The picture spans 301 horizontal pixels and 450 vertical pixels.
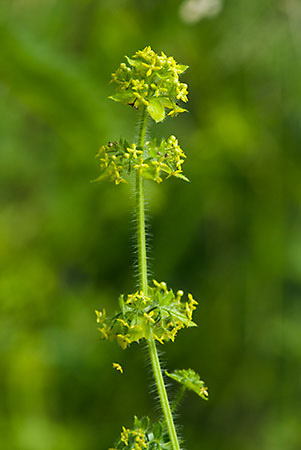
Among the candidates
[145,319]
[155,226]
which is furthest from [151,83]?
[155,226]

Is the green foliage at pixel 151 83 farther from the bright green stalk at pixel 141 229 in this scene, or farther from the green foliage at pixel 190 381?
the green foliage at pixel 190 381

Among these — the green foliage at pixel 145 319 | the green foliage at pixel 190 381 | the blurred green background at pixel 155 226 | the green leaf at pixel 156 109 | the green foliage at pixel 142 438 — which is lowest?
the green foliage at pixel 142 438

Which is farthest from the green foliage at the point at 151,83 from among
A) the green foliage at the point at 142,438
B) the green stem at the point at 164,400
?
the green foliage at the point at 142,438

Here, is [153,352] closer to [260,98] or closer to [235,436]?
[235,436]

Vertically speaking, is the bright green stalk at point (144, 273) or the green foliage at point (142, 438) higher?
the bright green stalk at point (144, 273)

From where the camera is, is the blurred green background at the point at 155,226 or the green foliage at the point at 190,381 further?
the blurred green background at the point at 155,226

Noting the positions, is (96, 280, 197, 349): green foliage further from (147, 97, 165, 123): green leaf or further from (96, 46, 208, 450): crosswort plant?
(147, 97, 165, 123): green leaf
